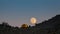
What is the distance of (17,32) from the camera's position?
31.2 m

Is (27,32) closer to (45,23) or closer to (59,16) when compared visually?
(45,23)

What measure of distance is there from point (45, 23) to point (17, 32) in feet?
111

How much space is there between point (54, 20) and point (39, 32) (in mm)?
34899

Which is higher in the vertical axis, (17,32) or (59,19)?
(59,19)

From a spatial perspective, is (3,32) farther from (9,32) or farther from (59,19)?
(59,19)

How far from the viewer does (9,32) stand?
3152 cm

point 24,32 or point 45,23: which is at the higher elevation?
point 45,23

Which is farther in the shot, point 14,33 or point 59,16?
point 59,16

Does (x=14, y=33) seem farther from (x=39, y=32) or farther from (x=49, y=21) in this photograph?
(x=49, y=21)

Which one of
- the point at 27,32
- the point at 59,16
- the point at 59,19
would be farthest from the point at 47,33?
the point at 59,16

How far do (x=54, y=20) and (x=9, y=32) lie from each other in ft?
118

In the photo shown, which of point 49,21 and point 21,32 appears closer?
point 21,32

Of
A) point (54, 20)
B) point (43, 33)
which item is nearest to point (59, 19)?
point (54, 20)

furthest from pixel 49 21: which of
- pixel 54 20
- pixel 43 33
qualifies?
pixel 43 33
